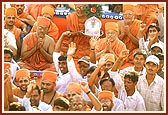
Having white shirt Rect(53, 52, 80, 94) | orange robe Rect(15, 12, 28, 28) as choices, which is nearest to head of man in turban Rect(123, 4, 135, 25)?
white shirt Rect(53, 52, 80, 94)

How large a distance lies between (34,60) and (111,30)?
0.79 meters

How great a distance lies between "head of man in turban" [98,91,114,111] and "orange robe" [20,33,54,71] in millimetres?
555

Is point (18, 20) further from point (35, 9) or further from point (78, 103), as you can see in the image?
point (78, 103)

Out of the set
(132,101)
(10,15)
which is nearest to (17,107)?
(10,15)

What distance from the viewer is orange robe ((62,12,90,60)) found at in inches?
247

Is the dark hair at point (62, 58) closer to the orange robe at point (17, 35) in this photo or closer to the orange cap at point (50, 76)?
the orange cap at point (50, 76)

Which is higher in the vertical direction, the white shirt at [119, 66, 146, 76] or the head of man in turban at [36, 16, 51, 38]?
the head of man in turban at [36, 16, 51, 38]

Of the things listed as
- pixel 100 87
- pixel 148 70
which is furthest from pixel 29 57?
pixel 148 70

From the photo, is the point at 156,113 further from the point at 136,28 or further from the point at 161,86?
the point at 136,28

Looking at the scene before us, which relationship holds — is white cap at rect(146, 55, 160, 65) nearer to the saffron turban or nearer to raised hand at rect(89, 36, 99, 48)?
the saffron turban

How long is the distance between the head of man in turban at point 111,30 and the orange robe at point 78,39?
20 centimetres

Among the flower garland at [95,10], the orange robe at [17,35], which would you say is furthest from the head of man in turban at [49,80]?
the flower garland at [95,10]

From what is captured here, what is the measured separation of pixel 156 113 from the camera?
6.26 m

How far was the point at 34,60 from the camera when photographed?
20.7 ft
